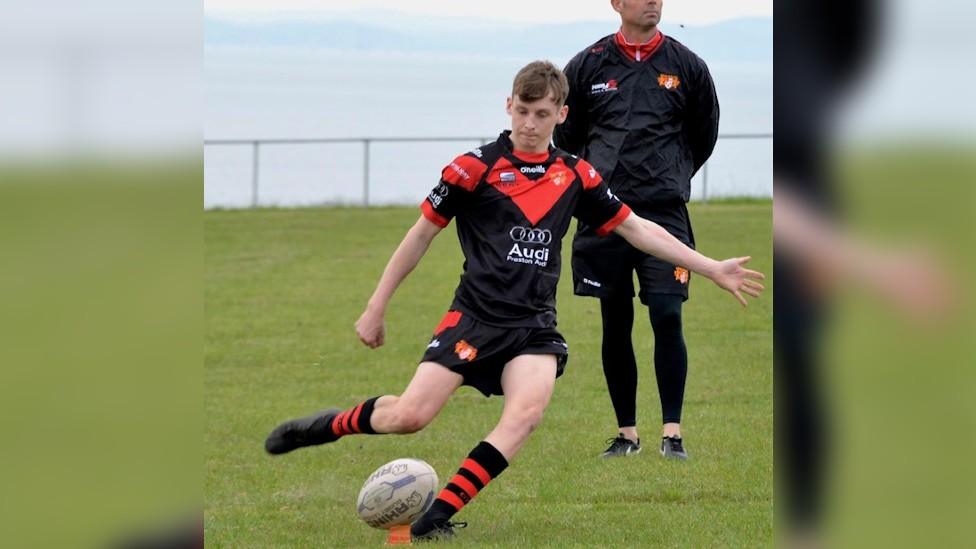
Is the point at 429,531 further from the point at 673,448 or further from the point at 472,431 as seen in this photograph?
the point at 472,431

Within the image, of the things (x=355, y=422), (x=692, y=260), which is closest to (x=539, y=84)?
(x=692, y=260)

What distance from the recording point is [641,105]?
680 cm

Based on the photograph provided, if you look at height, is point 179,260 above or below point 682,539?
above

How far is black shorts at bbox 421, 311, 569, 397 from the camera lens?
5070 mm

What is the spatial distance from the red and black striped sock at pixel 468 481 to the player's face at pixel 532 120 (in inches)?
50.5

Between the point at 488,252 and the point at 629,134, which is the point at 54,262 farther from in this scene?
the point at 629,134

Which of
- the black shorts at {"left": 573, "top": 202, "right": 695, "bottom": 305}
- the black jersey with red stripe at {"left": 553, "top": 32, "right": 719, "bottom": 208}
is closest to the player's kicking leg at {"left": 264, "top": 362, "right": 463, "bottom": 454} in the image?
the black shorts at {"left": 573, "top": 202, "right": 695, "bottom": 305}

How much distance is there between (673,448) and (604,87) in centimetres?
197

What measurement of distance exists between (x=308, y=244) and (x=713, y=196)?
466 inches

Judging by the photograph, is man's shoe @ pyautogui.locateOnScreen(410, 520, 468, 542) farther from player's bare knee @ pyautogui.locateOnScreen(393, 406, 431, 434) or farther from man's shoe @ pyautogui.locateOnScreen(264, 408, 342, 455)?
man's shoe @ pyautogui.locateOnScreen(264, 408, 342, 455)

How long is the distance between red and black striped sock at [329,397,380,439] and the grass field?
384 millimetres

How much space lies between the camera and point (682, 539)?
483 centimetres

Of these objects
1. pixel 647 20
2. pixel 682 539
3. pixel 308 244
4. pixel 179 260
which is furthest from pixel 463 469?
pixel 308 244

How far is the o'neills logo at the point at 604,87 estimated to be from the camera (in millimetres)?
6812
